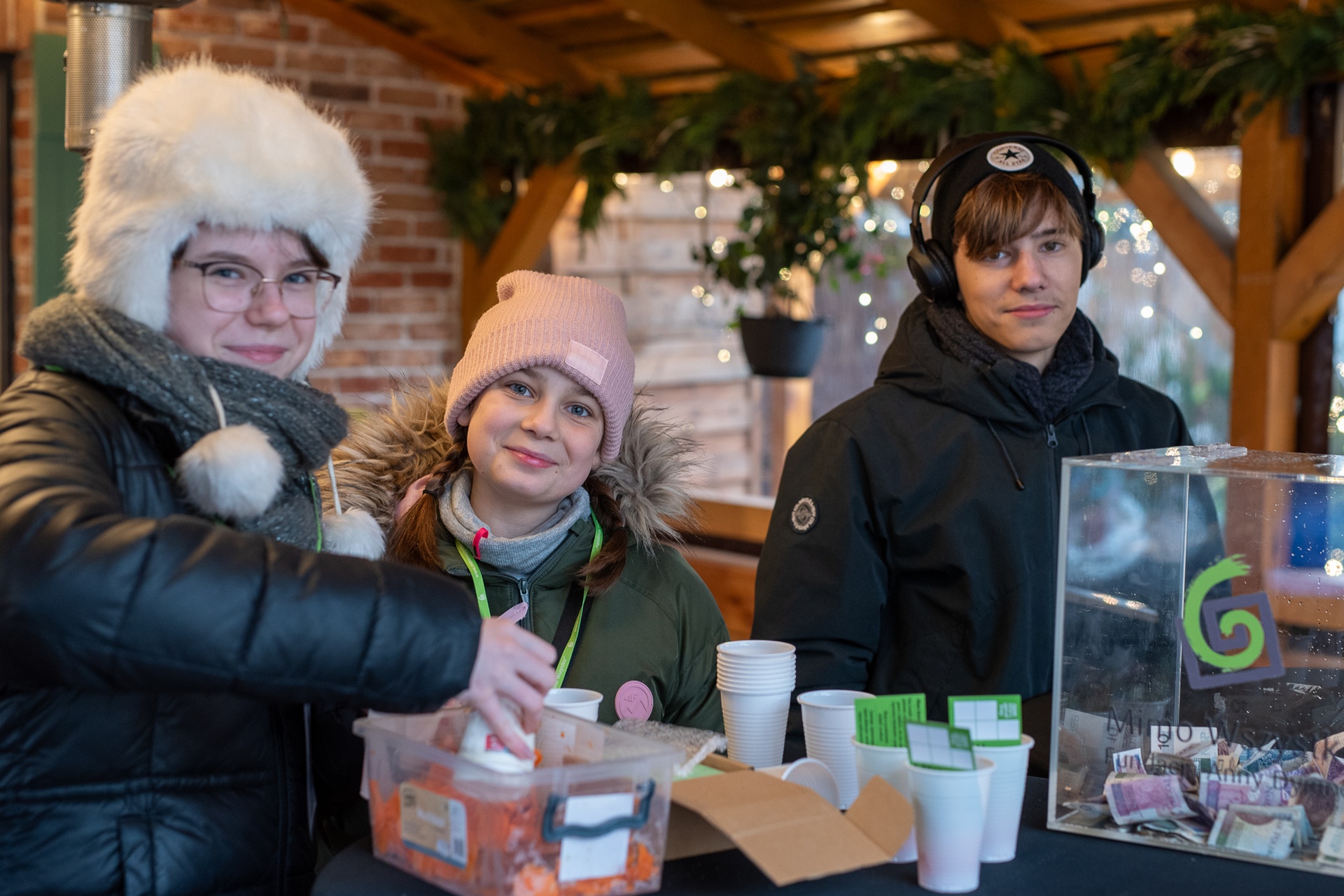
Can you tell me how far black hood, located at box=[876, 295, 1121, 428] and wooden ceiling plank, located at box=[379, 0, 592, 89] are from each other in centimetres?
307

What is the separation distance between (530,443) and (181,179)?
68 cm

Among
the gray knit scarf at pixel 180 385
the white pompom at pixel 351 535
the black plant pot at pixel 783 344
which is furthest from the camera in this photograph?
the black plant pot at pixel 783 344

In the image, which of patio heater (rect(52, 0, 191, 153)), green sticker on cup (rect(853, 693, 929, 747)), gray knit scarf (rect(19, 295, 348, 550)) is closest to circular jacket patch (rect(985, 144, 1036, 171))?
green sticker on cup (rect(853, 693, 929, 747))

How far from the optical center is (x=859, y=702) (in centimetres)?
130

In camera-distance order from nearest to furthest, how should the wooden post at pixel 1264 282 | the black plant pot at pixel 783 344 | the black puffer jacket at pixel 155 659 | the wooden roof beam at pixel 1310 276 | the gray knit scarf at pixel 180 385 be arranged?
the black puffer jacket at pixel 155 659 → the gray knit scarf at pixel 180 385 → the wooden roof beam at pixel 1310 276 → the wooden post at pixel 1264 282 → the black plant pot at pixel 783 344

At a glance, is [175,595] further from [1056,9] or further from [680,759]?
[1056,9]

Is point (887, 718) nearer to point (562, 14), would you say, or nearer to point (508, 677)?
point (508, 677)

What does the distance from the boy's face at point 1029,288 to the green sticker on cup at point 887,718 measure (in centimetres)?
94

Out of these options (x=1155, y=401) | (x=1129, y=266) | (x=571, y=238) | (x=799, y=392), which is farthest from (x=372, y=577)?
(x=571, y=238)

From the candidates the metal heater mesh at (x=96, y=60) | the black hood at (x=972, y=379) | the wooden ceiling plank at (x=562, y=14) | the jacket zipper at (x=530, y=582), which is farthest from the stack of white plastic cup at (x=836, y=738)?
the wooden ceiling plank at (x=562, y=14)

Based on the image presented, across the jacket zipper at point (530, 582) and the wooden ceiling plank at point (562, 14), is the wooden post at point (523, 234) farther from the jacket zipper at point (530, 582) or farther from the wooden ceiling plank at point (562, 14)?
the jacket zipper at point (530, 582)

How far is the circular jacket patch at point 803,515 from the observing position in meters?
2.07

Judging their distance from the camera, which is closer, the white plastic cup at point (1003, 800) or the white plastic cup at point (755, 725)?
the white plastic cup at point (1003, 800)

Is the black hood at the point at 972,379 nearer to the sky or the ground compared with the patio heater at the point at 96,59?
nearer to the ground
